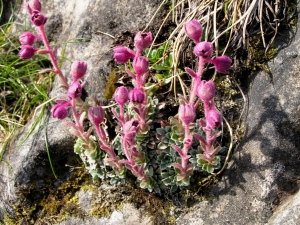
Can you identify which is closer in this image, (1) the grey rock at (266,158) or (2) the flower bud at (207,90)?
(2) the flower bud at (207,90)

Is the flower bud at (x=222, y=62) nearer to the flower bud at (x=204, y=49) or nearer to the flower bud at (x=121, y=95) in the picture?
the flower bud at (x=204, y=49)

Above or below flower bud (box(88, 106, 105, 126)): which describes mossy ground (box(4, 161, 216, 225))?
below

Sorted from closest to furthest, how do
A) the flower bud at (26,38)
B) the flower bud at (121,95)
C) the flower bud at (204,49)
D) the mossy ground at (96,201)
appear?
the flower bud at (204,49), the flower bud at (121,95), the flower bud at (26,38), the mossy ground at (96,201)

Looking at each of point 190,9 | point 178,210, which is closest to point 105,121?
point 178,210

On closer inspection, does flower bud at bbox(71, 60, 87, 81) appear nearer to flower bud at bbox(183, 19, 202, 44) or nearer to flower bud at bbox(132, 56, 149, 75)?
flower bud at bbox(132, 56, 149, 75)

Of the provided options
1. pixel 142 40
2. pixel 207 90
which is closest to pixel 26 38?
pixel 142 40

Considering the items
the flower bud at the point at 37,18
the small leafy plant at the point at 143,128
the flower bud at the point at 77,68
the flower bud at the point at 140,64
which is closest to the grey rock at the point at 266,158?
the small leafy plant at the point at 143,128

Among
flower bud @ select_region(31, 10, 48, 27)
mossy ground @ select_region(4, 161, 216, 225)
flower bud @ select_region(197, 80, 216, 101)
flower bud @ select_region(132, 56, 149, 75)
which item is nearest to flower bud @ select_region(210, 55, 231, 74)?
flower bud @ select_region(197, 80, 216, 101)

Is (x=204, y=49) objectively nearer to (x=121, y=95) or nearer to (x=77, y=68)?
(x=121, y=95)
